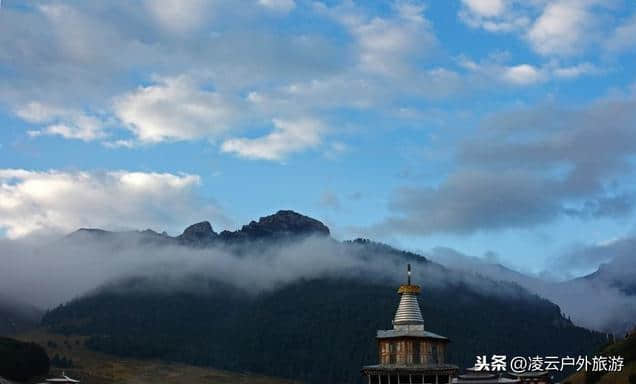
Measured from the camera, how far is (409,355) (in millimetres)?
97875

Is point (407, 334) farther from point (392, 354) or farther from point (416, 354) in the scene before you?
point (392, 354)

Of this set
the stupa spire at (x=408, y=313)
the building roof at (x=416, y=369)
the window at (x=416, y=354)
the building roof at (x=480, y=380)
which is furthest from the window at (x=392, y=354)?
the building roof at (x=480, y=380)

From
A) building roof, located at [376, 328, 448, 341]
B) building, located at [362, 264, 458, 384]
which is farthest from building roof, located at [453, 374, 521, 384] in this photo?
building roof, located at [376, 328, 448, 341]

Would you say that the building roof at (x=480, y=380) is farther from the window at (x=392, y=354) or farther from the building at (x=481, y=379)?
the window at (x=392, y=354)

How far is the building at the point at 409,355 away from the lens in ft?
313

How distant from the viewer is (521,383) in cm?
8694

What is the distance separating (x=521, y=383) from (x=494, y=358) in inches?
163

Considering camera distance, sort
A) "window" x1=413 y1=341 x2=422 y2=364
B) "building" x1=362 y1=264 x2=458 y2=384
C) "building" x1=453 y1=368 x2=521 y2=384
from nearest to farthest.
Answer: "building" x1=453 y1=368 x2=521 y2=384 → "building" x1=362 y1=264 x2=458 y2=384 → "window" x1=413 y1=341 x2=422 y2=364

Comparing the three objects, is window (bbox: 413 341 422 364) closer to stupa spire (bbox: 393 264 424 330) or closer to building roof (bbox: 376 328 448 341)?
building roof (bbox: 376 328 448 341)

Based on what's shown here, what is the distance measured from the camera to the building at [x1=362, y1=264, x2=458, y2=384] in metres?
95.4

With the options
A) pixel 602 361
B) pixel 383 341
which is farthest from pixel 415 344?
pixel 602 361
